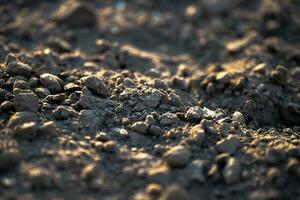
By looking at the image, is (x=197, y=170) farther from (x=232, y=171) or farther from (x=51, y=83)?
(x=51, y=83)

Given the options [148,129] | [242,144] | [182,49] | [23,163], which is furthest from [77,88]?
[182,49]

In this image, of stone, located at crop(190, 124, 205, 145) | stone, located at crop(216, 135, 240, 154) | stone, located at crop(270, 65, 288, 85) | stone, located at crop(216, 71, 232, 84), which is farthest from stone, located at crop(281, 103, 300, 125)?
stone, located at crop(190, 124, 205, 145)

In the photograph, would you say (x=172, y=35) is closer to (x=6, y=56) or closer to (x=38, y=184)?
(x=6, y=56)

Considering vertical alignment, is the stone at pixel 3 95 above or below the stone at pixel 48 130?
above

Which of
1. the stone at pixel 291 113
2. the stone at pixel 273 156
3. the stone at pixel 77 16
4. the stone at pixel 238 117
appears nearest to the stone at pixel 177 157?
the stone at pixel 273 156

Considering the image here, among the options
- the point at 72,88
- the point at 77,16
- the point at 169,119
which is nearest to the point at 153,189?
the point at 169,119

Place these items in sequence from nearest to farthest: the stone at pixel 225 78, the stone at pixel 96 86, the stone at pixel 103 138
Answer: the stone at pixel 103 138 < the stone at pixel 96 86 < the stone at pixel 225 78

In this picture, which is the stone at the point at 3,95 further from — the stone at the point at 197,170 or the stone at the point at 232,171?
the stone at the point at 232,171
